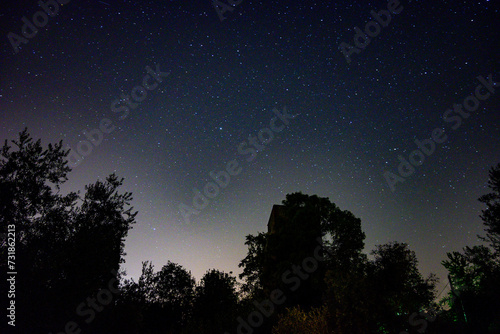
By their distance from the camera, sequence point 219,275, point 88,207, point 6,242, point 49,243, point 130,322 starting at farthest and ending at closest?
point 219,275 → point 88,207 → point 130,322 → point 49,243 → point 6,242

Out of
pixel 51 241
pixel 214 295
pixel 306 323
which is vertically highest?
pixel 51 241

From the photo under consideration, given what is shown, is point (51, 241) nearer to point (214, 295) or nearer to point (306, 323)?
point (306, 323)

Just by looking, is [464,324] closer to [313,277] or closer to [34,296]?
[313,277]

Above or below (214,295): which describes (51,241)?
above

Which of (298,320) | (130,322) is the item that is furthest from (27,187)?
(298,320)

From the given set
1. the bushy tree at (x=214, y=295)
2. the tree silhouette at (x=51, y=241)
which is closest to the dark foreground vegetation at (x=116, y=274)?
the tree silhouette at (x=51, y=241)

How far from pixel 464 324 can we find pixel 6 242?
5031 cm

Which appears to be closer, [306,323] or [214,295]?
[306,323]

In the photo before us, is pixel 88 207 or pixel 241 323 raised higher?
pixel 88 207

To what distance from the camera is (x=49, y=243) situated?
476 inches

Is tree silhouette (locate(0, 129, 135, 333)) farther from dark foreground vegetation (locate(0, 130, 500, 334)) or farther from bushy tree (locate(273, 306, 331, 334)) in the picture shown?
bushy tree (locate(273, 306, 331, 334))

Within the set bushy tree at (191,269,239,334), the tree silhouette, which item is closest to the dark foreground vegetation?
the tree silhouette

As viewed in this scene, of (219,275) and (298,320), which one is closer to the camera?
(298,320)

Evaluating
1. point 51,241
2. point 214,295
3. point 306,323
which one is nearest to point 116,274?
point 51,241
